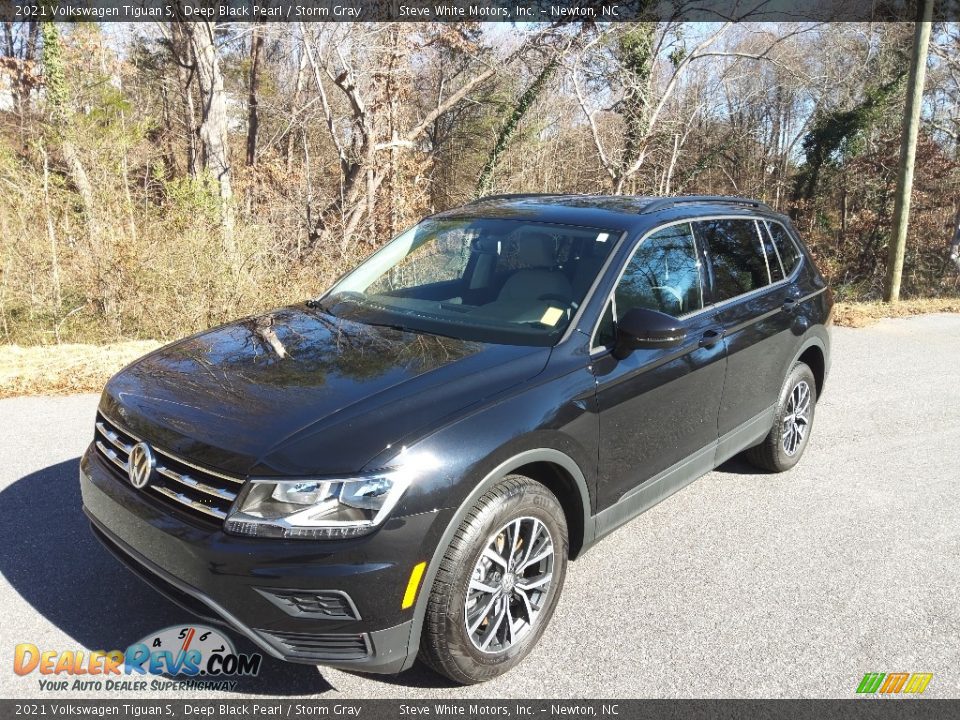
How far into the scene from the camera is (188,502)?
8.89ft

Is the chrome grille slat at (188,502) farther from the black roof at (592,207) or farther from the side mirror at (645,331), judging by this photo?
the black roof at (592,207)

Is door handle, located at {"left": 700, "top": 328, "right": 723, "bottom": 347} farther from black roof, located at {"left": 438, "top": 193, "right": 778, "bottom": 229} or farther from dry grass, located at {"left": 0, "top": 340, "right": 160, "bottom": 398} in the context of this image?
dry grass, located at {"left": 0, "top": 340, "right": 160, "bottom": 398}

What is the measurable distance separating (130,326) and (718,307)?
7.63m

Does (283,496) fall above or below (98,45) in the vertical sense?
below

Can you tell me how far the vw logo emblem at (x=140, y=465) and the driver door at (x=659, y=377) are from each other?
1.86 m

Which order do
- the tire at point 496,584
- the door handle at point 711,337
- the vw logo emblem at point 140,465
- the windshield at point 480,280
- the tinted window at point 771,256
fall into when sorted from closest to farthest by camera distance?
the tire at point 496,584 < the vw logo emblem at point 140,465 < the windshield at point 480,280 < the door handle at point 711,337 < the tinted window at point 771,256

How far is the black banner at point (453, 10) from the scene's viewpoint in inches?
551

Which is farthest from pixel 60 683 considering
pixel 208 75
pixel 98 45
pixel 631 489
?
pixel 98 45

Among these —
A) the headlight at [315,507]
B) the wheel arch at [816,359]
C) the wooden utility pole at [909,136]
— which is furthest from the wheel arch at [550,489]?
the wooden utility pole at [909,136]

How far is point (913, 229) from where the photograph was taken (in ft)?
76.8

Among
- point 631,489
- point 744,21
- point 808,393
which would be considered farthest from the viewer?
point 744,21

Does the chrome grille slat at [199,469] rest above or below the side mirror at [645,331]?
below

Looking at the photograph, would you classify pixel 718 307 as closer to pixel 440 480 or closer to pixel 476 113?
pixel 440 480

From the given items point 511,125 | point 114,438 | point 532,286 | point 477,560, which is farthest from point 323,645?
point 511,125
